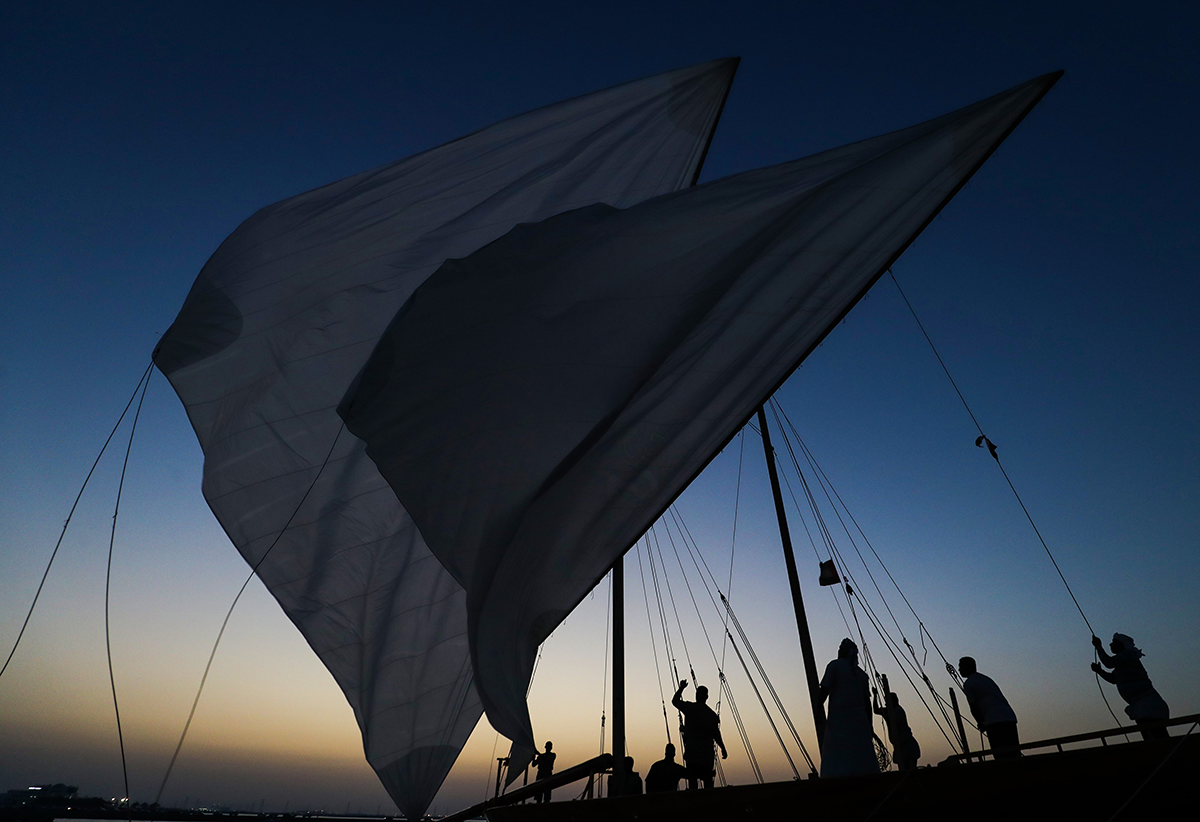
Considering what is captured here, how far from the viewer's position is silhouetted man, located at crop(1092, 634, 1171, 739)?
5.17 metres

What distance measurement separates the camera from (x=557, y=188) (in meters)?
7.09

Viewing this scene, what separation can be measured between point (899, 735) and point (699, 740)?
2259 millimetres

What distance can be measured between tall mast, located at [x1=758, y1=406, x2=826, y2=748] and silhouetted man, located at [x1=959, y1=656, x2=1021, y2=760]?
316cm

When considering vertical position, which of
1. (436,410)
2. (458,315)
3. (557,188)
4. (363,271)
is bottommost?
(436,410)

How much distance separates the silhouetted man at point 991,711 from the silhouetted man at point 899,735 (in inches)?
40.6

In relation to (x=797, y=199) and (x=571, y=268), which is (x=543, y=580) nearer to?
(x=571, y=268)

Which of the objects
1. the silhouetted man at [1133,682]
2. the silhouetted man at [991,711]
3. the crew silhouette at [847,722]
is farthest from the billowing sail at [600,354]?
the silhouetted man at [1133,682]

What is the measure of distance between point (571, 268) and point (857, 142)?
3.28m

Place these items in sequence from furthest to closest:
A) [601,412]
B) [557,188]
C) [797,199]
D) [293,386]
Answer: [557,188]
[293,386]
[797,199]
[601,412]

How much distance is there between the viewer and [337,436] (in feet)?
19.3

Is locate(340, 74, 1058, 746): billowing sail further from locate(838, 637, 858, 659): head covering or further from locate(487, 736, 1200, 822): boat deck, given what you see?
locate(838, 637, 858, 659): head covering

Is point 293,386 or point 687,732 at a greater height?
point 293,386

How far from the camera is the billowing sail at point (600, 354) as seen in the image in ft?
12.2

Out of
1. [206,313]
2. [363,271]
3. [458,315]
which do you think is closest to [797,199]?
[458,315]
